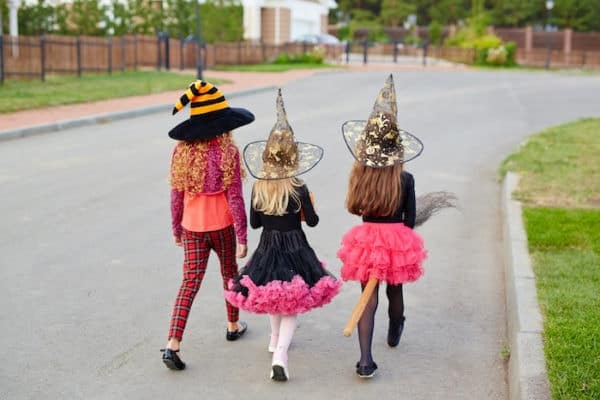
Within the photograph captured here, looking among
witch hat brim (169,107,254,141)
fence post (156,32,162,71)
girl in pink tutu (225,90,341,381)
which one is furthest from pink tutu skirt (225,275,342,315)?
fence post (156,32,162,71)

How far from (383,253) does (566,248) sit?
120 inches

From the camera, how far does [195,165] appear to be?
4855mm

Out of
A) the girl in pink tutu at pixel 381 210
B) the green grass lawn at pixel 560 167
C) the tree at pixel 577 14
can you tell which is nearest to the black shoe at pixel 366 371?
the girl in pink tutu at pixel 381 210

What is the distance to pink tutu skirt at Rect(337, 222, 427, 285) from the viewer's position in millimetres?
4742

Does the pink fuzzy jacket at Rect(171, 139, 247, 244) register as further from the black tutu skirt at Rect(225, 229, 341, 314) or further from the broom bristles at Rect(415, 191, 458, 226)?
the broom bristles at Rect(415, 191, 458, 226)

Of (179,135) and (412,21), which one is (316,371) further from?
(412,21)

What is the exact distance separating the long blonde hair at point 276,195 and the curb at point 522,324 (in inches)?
57.3

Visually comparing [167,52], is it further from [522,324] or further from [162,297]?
[522,324]

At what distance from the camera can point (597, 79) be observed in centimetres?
3250

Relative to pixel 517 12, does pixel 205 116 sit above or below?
below

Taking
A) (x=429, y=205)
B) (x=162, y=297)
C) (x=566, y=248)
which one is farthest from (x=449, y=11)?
(x=429, y=205)

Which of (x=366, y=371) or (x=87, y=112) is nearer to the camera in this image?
(x=366, y=371)

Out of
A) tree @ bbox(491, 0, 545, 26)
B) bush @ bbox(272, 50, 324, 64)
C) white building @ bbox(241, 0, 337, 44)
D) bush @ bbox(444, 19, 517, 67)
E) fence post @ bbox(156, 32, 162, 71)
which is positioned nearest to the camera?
fence post @ bbox(156, 32, 162, 71)

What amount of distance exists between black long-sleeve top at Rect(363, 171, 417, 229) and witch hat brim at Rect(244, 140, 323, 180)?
0.44 meters
